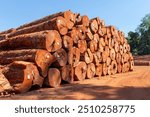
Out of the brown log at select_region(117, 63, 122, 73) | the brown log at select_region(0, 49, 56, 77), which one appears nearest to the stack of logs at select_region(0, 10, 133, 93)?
the brown log at select_region(0, 49, 56, 77)

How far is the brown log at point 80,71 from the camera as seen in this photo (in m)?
8.73

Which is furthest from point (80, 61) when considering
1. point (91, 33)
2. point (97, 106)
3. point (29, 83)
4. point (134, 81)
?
point (97, 106)

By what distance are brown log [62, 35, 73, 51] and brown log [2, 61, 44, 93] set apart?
156 centimetres

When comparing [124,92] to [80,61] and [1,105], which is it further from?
[80,61]

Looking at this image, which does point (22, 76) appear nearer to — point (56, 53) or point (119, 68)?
point (56, 53)

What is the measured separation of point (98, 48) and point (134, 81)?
2844mm

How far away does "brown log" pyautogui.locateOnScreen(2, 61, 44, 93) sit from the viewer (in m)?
6.55

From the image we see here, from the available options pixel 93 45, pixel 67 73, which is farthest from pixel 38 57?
pixel 93 45

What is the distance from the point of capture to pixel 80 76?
349 inches

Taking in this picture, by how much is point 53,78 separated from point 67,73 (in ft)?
2.38

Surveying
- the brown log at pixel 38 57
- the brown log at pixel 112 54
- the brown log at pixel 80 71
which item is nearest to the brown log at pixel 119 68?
the brown log at pixel 112 54

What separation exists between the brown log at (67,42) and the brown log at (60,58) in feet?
0.67

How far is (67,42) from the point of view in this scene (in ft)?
27.2

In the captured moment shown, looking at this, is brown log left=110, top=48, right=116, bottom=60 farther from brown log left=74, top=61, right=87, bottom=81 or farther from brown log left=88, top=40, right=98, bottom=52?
brown log left=74, top=61, right=87, bottom=81
